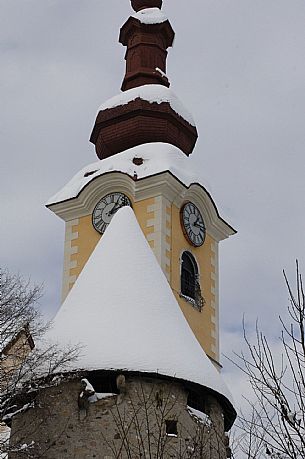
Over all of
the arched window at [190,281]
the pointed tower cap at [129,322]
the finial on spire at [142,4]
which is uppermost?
the finial on spire at [142,4]

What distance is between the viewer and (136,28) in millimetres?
28156

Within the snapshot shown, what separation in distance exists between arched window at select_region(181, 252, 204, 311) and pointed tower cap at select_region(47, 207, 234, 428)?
25.2 feet

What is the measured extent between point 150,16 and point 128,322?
15.3 meters

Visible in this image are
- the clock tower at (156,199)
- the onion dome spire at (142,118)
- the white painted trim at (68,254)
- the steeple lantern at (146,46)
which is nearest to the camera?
the clock tower at (156,199)

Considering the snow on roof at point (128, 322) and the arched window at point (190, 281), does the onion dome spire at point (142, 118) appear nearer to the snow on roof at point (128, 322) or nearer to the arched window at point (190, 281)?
the arched window at point (190, 281)

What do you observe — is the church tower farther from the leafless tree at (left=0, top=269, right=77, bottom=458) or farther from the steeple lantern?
the steeple lantern

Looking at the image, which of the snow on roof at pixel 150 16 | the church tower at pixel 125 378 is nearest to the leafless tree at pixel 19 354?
the church tower at pixel 125 378

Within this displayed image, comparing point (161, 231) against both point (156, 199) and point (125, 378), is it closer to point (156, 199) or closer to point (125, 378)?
point (156, 199)

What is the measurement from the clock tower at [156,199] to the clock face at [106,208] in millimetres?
21

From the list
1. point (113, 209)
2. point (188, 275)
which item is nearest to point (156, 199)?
point (113, 209)

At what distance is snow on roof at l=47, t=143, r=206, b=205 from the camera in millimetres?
23938

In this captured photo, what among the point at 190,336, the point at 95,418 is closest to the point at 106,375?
the point at 95,418

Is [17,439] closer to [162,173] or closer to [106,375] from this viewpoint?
[106,375]

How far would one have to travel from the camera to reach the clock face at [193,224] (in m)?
24.4
